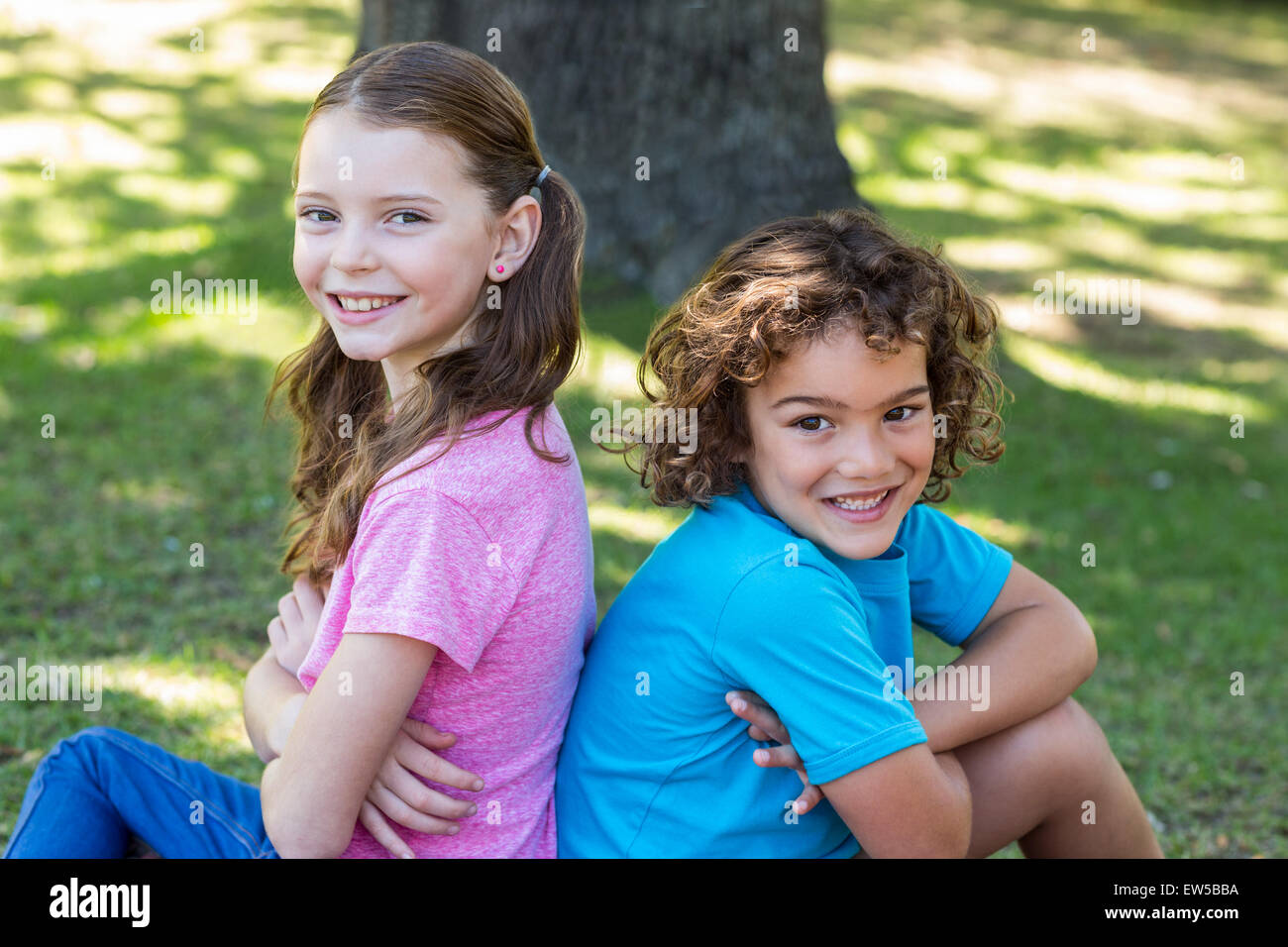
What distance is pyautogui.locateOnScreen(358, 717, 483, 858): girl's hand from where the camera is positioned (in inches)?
79.4

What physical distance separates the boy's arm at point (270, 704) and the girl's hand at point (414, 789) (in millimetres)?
241

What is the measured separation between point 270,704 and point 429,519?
620 mm

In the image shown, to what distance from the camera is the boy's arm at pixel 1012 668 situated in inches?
87.7

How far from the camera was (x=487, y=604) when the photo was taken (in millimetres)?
1930

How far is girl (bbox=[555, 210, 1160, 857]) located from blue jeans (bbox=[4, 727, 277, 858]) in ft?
1.96

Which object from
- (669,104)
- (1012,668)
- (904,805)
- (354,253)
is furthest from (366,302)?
(669,104)

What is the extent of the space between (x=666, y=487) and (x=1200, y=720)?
7.14ft

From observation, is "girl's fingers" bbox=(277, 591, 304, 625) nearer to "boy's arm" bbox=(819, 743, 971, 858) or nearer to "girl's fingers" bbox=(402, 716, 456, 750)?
→ "girl's fingers" bbox=(402, 716, 456, 750)

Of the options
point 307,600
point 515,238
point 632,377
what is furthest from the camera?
point 632,377

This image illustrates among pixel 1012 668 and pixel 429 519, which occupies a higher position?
pixel 429 519

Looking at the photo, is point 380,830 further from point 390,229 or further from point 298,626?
point 390,229

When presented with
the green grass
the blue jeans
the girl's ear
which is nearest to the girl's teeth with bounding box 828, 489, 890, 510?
the girl's ear
